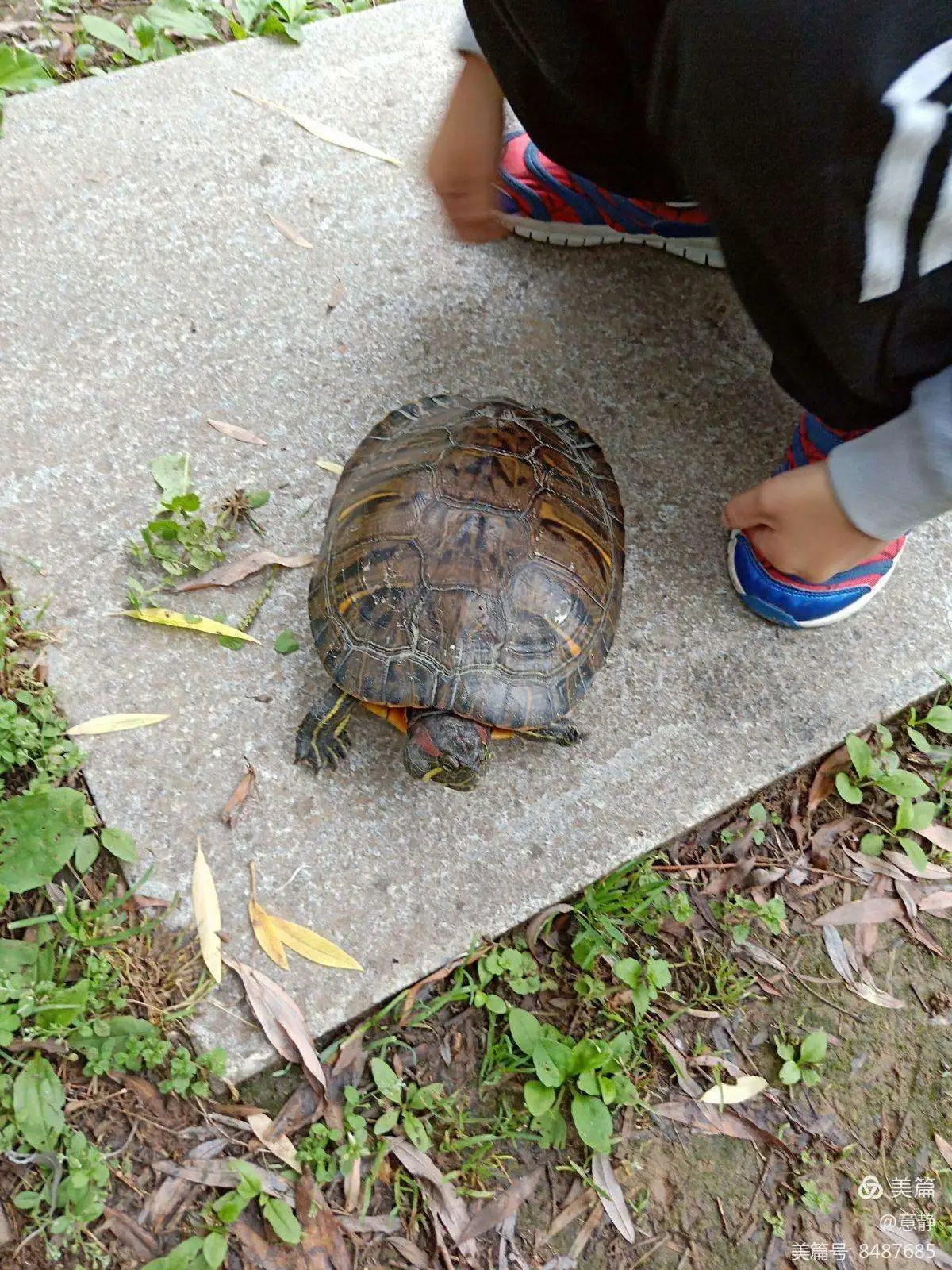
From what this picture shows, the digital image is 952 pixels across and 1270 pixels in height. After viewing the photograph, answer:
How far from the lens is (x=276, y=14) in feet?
10.0

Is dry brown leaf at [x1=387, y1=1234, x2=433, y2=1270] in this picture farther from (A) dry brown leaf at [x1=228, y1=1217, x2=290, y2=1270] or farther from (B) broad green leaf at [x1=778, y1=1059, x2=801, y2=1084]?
(B) broad green leaf at [x1=778, y1=1059, x2=801, y2=1084]

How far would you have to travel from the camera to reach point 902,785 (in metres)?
2.15

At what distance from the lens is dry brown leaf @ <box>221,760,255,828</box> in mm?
1902

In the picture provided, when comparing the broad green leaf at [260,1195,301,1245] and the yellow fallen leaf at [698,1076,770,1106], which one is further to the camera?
the yellow fallen leaf at [698,1076,770,1106]

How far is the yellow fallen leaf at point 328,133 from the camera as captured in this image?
9.28 feet

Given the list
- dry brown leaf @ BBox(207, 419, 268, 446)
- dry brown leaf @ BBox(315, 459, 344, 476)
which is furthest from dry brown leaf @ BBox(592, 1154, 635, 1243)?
dry brown leaf @ BBox(207, 419, 268, 446)

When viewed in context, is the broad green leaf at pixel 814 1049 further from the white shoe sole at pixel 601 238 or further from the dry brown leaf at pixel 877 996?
the white shoe sole at pixel 601 238

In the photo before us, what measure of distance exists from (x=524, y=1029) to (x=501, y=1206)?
0.32 metres

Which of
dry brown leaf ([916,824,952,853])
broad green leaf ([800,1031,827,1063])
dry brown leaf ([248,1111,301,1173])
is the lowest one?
dry brown leaf ([248,1111,301,1173])

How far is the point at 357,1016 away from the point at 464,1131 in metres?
0.31

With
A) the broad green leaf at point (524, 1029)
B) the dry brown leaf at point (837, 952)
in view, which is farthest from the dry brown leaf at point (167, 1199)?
the dry brown leaf at point (837, 952)

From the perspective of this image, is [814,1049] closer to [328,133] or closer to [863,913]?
[863,913]

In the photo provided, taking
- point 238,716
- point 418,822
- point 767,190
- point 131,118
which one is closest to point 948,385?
point 767,190

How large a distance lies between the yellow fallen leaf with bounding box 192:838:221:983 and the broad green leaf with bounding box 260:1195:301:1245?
41cm
